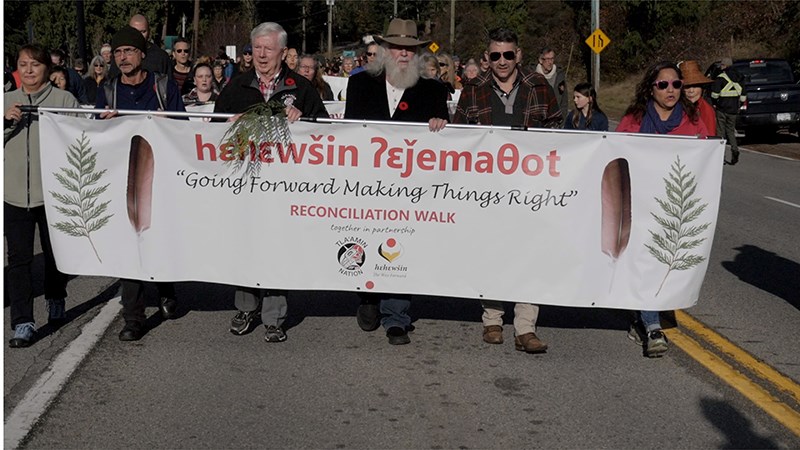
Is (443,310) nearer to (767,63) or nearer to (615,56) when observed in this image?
(767,63)

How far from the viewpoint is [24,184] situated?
7328mm

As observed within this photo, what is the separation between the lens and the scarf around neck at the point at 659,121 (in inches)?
294

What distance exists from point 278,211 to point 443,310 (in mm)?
1866

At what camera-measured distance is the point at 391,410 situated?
5.91 m

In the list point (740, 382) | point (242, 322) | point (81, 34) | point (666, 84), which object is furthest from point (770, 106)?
point (242, 322)

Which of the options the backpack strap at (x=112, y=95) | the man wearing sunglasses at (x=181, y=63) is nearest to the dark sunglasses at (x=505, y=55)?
the backpack strap at (x=112, y=95)

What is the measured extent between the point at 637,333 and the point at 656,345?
493 mm

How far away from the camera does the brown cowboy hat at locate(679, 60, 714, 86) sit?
7.85m

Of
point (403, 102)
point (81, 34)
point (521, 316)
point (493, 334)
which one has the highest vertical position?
point (81, 34)

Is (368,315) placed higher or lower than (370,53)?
lower

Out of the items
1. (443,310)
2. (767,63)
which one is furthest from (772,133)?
(443,310)

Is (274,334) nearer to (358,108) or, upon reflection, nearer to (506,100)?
(358,108)

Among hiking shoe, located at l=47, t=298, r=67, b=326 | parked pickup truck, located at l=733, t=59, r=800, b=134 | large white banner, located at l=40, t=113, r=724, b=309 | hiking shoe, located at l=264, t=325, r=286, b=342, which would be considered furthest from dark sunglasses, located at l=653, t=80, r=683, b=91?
parked pickup truck, located at l=733, t=59, r=800, b=134

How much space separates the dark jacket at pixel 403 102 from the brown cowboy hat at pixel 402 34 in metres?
0.25
